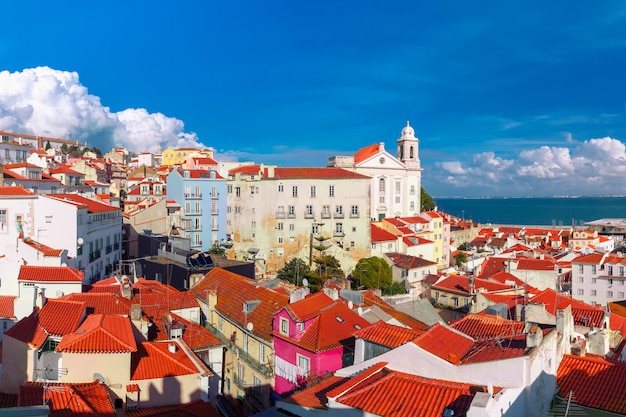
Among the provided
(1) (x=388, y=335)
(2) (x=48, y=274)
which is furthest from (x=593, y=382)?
(2) (x=48, y=274)

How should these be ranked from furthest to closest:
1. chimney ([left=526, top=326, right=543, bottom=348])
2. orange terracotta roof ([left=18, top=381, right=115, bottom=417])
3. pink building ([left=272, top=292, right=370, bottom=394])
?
pink building ([left=272, top=292, right=370, bottom=394]), orange terracotta roof ([left=18, top=381, right=115, bottom=417]), chimney ([left=526, top=326, right=543, bottom=348])

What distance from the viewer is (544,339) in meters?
10.4

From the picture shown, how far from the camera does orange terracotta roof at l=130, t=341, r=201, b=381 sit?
13.9m

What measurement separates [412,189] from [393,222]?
12.6 meters

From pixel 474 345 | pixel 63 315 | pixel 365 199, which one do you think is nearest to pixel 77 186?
pixel 365 199

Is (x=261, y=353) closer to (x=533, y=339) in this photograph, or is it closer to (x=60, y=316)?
(x=60, y=316)

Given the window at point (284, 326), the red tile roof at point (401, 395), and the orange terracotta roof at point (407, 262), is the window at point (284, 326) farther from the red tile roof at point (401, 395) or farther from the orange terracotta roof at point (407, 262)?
the orange terracotta roof at point (407, 262)

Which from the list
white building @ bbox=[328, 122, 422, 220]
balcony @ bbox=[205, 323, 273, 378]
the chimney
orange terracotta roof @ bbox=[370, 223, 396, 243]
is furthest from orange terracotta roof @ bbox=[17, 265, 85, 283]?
white building @ bbox=[328, 122, 422, 220]

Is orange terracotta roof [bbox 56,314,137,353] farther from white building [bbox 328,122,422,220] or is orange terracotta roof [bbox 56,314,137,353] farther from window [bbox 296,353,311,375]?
white building [bbox 328,122,422,220]

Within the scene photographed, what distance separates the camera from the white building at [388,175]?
62.2 m

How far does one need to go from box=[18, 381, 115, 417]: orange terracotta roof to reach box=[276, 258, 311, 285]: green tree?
31571mm

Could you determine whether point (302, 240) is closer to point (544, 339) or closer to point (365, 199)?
point (365, 199)

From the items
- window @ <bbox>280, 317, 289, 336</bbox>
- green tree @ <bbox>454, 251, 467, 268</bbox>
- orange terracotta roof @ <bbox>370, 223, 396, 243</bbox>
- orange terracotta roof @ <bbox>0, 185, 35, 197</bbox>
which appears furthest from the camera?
green tree @ <bbox>454, 251, 467, 268</bbox>

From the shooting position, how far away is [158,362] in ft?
47.5
